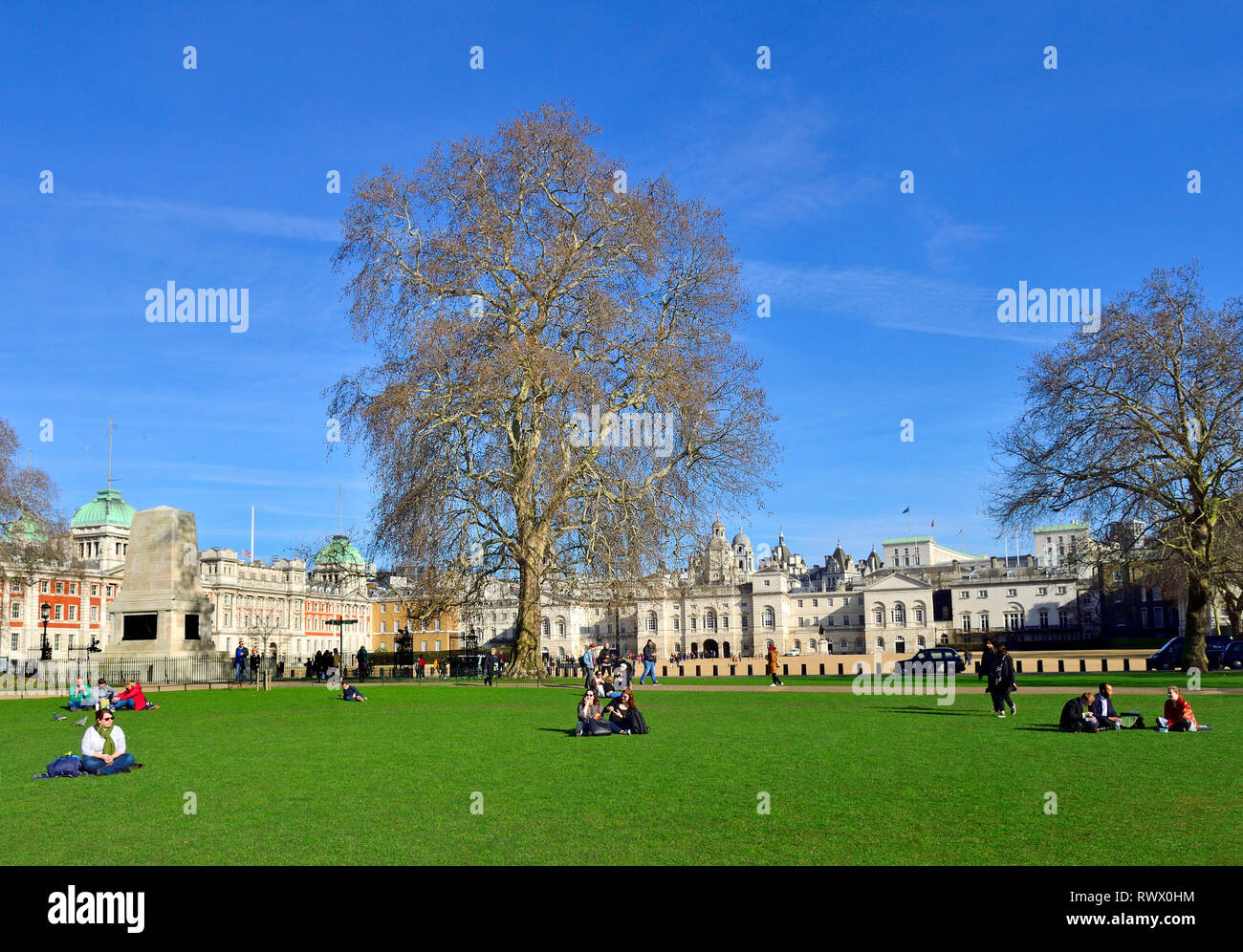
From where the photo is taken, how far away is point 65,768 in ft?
42.6

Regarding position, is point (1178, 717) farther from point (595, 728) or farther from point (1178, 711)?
point (595, 728)

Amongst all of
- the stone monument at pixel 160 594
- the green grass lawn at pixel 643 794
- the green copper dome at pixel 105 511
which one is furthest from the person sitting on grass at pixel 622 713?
the green copper dome at pixel 105 511

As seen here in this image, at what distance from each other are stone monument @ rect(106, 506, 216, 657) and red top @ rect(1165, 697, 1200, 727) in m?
30.8

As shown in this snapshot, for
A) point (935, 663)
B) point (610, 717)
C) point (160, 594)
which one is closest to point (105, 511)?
point (160, 594)

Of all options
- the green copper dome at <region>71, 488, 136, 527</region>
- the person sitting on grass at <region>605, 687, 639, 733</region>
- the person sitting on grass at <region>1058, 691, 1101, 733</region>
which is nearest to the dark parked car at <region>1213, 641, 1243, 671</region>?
Result: the person sitting on grass at <region>1058, 691, 1101, 733</region>

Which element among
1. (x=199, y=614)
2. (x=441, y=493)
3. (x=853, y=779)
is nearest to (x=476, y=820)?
(x=853, y=779)

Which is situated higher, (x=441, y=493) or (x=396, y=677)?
(x=441, y=493)

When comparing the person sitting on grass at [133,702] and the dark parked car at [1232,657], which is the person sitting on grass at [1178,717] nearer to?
the person sitting on grass at [133,702]

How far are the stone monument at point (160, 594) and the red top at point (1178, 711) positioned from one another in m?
30.8
